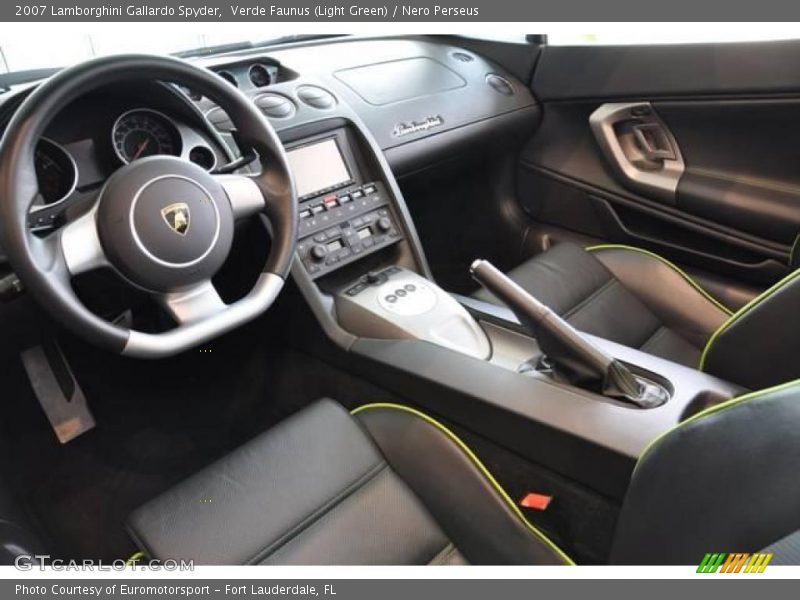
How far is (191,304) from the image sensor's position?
931mm

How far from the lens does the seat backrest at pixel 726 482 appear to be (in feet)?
1.92

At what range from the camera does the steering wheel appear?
79 centimetres

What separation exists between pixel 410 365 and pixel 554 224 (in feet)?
3.52

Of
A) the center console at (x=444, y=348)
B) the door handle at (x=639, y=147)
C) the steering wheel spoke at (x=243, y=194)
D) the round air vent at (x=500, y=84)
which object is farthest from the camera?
the round air vent at (x=500, y=84)

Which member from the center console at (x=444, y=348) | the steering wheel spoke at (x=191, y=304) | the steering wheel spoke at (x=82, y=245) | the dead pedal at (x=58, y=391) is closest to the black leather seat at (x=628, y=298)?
the center console at (x=444, y=348)

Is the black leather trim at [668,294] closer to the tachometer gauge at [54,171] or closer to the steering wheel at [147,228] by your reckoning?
the steering wheel at [147,228]

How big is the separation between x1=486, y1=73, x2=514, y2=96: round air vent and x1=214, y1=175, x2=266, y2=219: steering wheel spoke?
1065 mm

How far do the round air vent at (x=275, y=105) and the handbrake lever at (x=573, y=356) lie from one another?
601 mm

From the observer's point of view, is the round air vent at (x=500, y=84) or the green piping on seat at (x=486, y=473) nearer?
the green piping on seat at (x=486, y=473)

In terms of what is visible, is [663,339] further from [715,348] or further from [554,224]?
[554,224]

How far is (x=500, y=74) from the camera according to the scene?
192cm

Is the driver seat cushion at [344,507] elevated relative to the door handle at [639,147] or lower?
lower

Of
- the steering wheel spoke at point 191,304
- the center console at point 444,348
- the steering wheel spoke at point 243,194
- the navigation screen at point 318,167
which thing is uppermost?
the steering wheel spoke at point 243,194

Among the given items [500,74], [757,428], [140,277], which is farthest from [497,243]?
[757,428]
